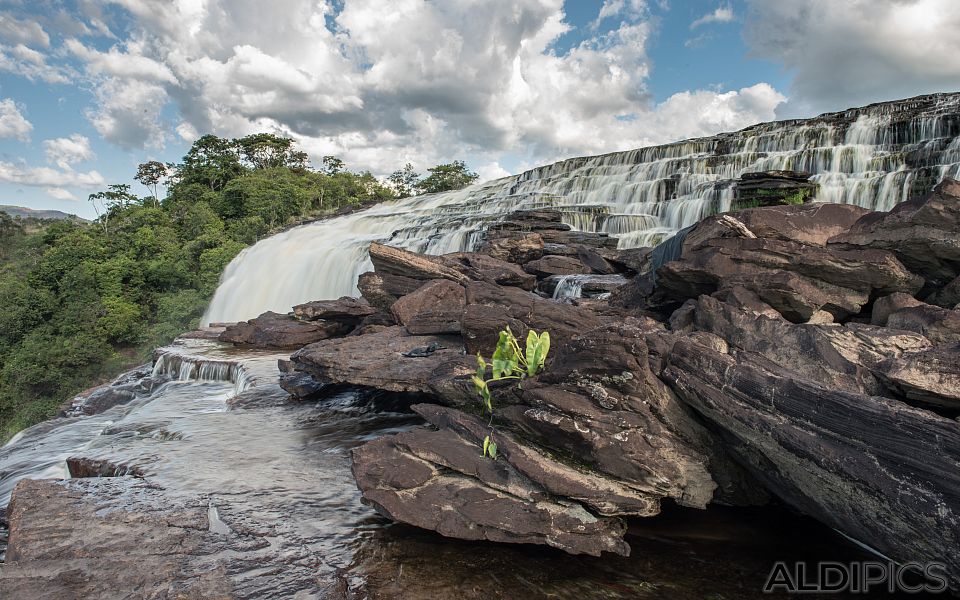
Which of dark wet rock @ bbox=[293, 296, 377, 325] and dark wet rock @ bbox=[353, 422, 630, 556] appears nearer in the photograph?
dark wet rock @ bbox=[353, 422, 630, 556]

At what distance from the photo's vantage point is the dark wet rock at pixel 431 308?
34.3 feet

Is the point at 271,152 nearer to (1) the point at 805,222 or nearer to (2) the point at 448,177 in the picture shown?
(2) the point at 448,177

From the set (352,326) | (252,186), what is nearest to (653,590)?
(352,326)

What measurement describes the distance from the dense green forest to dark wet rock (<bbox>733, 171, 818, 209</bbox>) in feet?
89.9

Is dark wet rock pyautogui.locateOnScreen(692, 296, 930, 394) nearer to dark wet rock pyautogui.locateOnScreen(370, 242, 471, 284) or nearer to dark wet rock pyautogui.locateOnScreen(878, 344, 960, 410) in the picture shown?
dark wet rock pyautogui.locateOnScreen(878, 344, 960, 410)

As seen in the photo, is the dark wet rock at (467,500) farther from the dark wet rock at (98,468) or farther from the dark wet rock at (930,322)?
the dark wet rock at (930,322)

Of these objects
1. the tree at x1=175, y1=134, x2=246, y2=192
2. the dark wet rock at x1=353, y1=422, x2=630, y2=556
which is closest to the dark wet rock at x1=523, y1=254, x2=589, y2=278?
the dark wet rock at x1=353, y1=422, x2=630, y2=556

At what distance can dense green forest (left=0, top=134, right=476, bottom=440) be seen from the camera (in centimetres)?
3123

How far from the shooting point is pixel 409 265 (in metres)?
13.9

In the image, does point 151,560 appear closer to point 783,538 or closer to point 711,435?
point 711,435

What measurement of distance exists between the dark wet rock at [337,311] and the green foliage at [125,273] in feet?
53.9

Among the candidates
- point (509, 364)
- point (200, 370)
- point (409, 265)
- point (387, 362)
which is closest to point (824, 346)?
point (509, 364)

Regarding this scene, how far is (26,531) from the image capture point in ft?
17.4

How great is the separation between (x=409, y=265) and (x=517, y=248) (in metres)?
5.35
